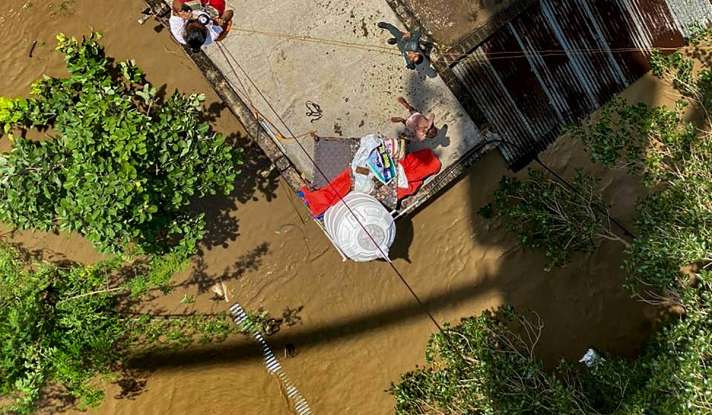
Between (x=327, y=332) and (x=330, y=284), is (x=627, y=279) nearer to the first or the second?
(x=330, y=284)

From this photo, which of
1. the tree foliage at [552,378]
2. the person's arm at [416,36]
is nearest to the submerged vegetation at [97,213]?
the person's arm at [416,36]

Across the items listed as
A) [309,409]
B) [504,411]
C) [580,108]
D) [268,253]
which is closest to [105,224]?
[268,253]

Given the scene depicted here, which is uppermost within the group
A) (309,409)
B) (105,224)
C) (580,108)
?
(105,224)

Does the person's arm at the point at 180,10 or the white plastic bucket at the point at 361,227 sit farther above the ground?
the person's arm at the point at 180,10

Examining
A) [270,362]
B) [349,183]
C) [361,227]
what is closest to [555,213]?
[361,227]

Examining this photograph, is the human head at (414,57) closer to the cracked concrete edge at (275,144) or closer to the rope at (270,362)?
the cracked concrete edge at (275,144)

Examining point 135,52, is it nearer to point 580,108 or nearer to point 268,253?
point 268,253

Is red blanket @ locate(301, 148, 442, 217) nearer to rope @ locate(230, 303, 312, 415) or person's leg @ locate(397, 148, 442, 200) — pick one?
person's leg @ locate(397, 148, 442, 200)
